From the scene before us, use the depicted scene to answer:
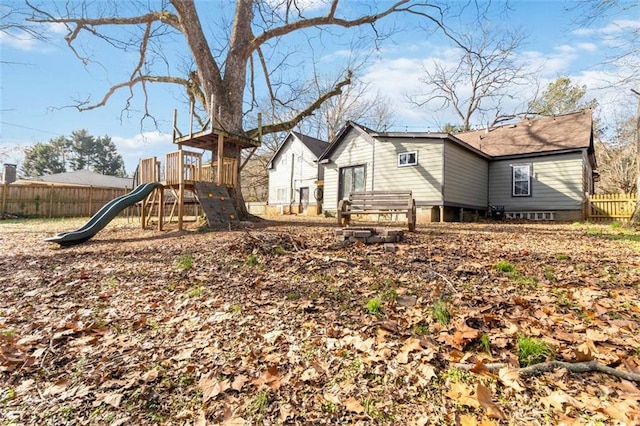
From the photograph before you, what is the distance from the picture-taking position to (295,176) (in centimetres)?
2284

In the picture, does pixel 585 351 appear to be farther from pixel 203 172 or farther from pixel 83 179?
pixel 83 179

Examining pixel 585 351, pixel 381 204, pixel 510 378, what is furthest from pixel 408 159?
pixel 510 378

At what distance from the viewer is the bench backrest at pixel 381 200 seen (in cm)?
743

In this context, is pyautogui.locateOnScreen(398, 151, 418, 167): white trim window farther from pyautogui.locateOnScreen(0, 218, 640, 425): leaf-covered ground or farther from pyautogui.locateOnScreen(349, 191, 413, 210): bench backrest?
pyautogui.locateOnScreen(0, 218, 640, 425): leaf-covered ground

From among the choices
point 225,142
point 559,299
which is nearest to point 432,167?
point 225,142

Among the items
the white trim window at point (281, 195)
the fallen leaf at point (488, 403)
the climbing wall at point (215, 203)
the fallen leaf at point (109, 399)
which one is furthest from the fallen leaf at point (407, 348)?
the white trim window at point (281, 195)

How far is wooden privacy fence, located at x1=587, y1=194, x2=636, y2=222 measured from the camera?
12.3m

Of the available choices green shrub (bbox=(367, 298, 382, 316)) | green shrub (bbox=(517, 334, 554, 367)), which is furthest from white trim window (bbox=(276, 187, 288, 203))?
green shrub (bbox=(517, 334, 554, 367))

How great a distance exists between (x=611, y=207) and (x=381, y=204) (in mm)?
11992

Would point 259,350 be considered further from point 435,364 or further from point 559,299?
point 559,299

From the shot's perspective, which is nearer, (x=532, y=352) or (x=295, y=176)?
(x=532, y=352)

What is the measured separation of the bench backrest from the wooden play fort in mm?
3745

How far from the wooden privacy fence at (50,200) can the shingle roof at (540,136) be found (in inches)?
826

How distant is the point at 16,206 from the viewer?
16.4 meters
